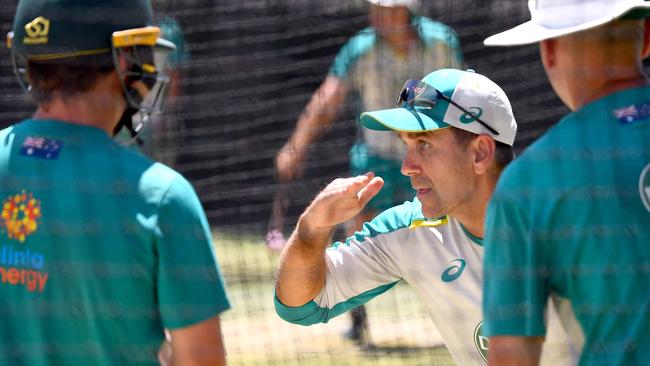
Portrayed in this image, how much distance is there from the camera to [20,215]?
2.17 metres

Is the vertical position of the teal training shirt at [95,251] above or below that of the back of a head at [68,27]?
below

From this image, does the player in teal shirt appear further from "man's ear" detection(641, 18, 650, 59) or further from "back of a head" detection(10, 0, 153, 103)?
"back of a head" detection(10, 0, 153, 103)

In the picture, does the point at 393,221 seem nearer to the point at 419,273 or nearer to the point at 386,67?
the point at 419,273

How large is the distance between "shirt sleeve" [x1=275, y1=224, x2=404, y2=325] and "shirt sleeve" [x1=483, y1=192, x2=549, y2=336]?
104cm

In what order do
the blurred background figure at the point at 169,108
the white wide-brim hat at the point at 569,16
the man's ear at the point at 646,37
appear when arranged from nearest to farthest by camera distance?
the white wide-brim hat at the point at 569,16 < the man's ear at the point at 646,37 < the blurred background figure at the point at 169,108

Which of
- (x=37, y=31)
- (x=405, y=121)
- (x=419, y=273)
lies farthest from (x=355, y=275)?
(x=37, y=31)

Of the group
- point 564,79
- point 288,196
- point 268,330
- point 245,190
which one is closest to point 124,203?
point 564,79

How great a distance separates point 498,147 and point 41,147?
143 cm

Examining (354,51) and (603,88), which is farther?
(354,51)

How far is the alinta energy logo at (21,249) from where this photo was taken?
2156mm

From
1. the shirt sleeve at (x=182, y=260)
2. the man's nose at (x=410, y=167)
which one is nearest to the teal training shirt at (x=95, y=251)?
the shirt sleeve at (x=182, y=260)

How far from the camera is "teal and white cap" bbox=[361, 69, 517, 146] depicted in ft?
10.3

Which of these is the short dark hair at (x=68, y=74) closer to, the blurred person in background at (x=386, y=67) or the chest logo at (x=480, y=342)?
the chest logo at (x=480, y=342)

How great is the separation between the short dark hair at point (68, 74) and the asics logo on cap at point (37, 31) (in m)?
0.04
